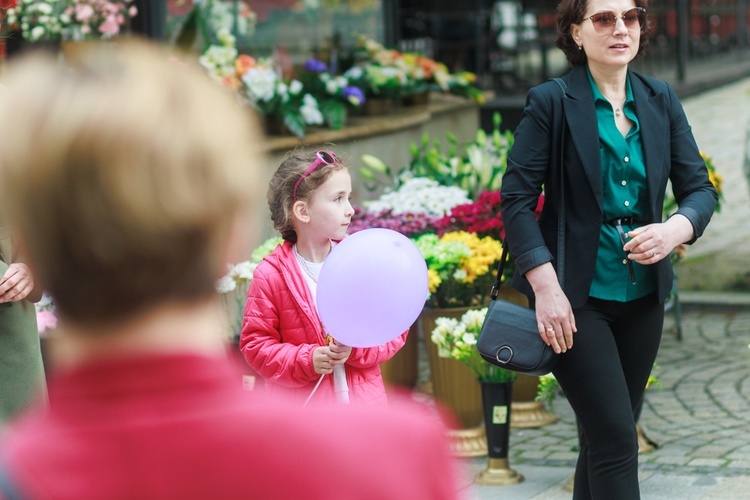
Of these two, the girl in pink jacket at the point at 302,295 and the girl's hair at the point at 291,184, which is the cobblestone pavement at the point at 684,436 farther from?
the girl's hair at the point at 291,184

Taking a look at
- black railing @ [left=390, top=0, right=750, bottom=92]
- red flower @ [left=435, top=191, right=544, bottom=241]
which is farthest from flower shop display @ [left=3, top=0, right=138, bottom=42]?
black railing @ [left=390, top=0, right=750, bottom=92]

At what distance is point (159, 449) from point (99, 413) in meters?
0.07

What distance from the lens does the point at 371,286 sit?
2973mm

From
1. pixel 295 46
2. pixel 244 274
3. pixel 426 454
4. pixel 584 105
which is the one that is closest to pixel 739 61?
pixel 295 46

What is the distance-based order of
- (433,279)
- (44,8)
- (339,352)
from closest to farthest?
(339,352) < (433,279) < (44,8)

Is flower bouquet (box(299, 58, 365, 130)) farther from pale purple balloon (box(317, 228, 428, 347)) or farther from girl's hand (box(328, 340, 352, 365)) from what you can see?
pale purple balloon (box(317, 228, 428, 347))

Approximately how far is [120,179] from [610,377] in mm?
2541

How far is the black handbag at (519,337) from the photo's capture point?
138 inches

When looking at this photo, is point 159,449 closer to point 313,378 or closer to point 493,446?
point 313,378

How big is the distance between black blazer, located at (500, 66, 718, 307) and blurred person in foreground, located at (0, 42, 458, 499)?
236cm

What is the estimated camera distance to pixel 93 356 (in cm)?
115

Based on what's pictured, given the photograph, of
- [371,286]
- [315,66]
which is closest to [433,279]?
[371,286]

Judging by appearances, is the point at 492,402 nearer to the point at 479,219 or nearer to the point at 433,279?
the point at 433,279

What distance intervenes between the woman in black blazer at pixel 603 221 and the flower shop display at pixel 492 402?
1.41m
